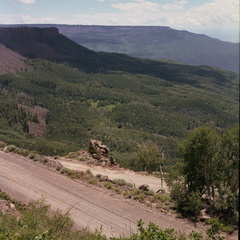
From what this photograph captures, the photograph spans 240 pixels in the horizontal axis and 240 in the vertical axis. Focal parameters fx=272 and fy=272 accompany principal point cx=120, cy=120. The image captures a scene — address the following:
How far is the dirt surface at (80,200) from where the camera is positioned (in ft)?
86.3

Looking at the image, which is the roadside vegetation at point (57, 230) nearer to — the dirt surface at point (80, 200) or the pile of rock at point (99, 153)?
the dirt surface at point (80, 200)

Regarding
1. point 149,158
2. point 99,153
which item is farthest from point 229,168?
point 99,153

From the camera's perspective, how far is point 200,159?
94.4 ft

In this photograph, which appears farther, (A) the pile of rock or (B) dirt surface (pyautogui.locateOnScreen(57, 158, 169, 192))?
(A) the pile of rock

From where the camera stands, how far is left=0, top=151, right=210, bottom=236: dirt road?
26.3 m

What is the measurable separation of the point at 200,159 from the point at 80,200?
44.9 feet

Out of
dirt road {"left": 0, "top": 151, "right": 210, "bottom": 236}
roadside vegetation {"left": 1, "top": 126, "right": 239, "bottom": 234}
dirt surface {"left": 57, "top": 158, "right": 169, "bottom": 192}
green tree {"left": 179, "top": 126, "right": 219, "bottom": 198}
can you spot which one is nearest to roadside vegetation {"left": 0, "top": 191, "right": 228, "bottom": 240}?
dirt road {"left": 0, "top": 151, "right": 210, "bottom": 236}

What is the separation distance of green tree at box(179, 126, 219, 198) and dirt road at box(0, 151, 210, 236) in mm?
4747

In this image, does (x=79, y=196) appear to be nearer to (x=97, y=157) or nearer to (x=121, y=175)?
(x=121, y=175)

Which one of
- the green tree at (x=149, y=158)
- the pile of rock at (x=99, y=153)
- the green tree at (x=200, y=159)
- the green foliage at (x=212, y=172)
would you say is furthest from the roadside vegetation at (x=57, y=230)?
the green tree at (x=149, y=158)

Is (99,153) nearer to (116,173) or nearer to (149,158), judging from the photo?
(116,173)

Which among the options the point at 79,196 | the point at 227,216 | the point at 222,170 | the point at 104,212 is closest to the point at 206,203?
the point at 227,216

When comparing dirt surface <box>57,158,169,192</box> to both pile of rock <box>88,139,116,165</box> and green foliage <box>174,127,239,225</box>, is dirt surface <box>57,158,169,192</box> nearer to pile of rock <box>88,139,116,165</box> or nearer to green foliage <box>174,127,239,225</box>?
pile of rock <box>88,139,116,165</box>

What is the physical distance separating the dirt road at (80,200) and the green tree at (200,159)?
15.6ft
